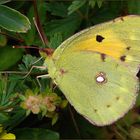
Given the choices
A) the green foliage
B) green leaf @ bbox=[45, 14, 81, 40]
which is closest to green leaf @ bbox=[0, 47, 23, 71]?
the green foliage

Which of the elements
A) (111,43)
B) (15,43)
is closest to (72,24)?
(15,43)

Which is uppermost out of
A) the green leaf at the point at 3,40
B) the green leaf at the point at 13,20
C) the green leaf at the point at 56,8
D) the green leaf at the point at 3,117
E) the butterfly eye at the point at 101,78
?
the green leaf at the point at 13,20

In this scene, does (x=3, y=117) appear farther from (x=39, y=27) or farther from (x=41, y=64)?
(x=39, y=27)

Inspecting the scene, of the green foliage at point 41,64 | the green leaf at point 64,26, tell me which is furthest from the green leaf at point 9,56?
the green leaf at point 64,26

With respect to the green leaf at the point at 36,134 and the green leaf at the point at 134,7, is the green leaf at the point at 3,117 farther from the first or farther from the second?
the green leaf at the point at 134,7

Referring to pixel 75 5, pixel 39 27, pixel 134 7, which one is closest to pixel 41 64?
pixel 39 27

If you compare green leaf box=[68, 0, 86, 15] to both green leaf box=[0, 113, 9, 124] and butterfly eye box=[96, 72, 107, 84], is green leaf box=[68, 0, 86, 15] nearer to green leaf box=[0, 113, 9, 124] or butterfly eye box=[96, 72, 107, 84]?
butterfly eye box=[96, 72, 107, 84]

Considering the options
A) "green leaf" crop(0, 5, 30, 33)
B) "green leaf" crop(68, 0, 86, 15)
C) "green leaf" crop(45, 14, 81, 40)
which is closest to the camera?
"green leaf" crop(0, 5, 30, 33)

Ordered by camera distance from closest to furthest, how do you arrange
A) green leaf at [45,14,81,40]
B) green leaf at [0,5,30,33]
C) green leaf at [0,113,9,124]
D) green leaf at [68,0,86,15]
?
green leaf at [0,113,9,124], green leaf at [0,5,30,33], green leaf at [68,0,86,15], green leaf at [45,14,81,40]
